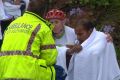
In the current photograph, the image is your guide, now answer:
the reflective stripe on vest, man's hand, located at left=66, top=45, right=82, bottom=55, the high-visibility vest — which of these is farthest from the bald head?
man's hand, located at left=66, top=45, right=82, bottom=55

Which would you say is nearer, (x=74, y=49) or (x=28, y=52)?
(x=28, y=52)

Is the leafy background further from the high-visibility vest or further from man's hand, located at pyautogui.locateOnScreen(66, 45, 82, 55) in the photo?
the high-visibility vest

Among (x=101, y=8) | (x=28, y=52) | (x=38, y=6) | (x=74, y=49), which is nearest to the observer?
(x=28, y=52)

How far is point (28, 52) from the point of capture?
609 centimetres

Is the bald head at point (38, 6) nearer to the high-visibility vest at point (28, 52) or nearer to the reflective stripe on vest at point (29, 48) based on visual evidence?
the high-visibility vest at point (28, 52)

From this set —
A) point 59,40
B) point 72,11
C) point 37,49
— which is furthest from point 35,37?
point 72,11

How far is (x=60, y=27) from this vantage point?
7.73 m

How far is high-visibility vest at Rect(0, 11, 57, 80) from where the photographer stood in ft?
19.8

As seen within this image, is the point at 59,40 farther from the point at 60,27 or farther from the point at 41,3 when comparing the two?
the point at 41,3

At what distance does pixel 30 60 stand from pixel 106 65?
1.47 metres

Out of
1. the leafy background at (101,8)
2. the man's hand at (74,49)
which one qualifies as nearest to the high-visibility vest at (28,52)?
the man's hand at (74,49)

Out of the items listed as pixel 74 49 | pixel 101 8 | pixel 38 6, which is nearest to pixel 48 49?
pixel 38 6

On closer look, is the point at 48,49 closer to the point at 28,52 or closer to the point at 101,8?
the point at 28,52

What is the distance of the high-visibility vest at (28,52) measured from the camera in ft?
19.8
